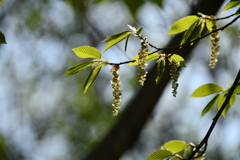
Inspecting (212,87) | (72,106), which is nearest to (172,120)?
(72,106)

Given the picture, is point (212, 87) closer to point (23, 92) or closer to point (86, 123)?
point (86, 123)

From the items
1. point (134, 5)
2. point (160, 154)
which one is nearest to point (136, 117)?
point (134, 5)

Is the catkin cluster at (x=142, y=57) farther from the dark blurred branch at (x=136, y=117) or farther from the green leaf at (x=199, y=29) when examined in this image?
the dark blurred branch at (x=136, y=117)

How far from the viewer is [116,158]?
1.74 meters

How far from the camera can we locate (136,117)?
1778 mm

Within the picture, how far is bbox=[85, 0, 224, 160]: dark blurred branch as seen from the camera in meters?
1.73

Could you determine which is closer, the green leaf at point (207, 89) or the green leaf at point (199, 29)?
the green leaf at point (199, 29)

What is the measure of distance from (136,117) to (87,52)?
1.05 metres

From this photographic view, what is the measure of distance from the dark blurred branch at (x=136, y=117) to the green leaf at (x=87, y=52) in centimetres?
96

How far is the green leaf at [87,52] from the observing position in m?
0.77

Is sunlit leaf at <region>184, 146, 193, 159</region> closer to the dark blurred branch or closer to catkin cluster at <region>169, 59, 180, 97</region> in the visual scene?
catkin cluster at <region>169, 59, 180, 97</region>

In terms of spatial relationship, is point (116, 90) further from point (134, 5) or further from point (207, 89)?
point (134, 5)

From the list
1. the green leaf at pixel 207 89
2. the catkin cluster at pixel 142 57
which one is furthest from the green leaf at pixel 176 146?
the catkin cluster at pixel 142 57

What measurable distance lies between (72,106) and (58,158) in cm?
89
